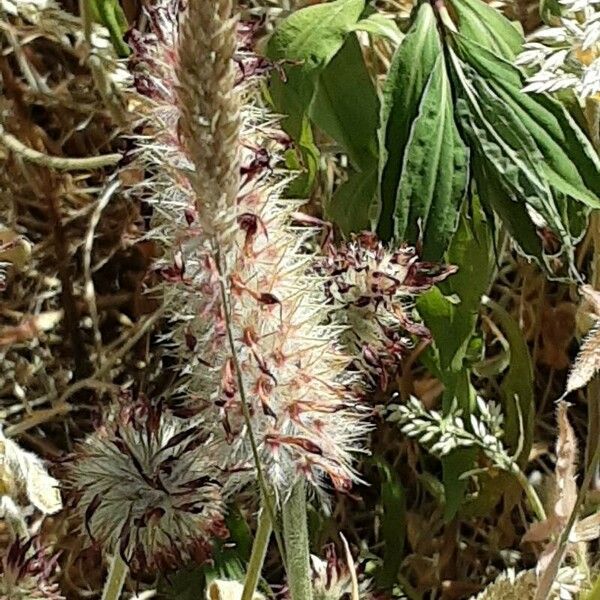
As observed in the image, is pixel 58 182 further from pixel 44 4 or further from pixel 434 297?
pixel 434 297

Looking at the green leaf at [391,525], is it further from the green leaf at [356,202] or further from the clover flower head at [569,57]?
the clover flower head at [569,57]

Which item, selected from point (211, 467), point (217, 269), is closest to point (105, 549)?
point (211, 467)

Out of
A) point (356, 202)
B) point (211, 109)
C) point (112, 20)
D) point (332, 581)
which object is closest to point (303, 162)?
point (356, 202)

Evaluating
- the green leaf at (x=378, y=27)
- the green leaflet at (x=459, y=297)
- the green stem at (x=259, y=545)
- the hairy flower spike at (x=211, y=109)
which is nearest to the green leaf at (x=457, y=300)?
the green leaflet at (x=459, y=297)

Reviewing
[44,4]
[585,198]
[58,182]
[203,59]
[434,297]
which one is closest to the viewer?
[203,59]

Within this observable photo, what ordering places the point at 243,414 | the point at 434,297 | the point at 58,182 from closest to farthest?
1. the point at 243,414
2. the point at 434,297
3. the point at 58,182
